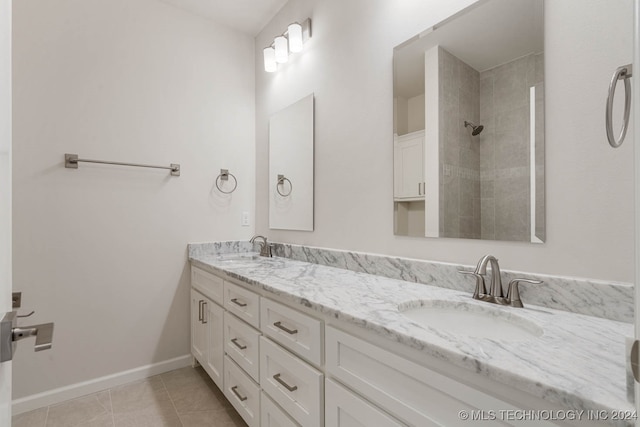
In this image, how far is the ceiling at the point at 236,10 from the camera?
220cm

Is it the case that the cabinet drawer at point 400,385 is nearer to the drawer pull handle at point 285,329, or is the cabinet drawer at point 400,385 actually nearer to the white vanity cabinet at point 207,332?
the drawer pull handle at point 285,329

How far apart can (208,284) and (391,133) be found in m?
1.43

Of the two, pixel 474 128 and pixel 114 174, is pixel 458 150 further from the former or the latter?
pixel 114 174

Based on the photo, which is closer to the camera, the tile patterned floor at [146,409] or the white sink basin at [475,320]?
the white sink basin at [475,320]

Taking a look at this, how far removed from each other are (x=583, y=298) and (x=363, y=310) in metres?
0.65

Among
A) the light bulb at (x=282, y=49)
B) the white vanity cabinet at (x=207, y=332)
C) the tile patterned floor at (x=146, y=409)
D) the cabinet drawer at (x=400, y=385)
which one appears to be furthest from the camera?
the light bulb at (x=282, y=49)

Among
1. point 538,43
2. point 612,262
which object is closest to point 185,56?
point 538,43

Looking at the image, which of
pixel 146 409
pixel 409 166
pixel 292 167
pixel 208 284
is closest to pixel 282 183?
pixel 292 167

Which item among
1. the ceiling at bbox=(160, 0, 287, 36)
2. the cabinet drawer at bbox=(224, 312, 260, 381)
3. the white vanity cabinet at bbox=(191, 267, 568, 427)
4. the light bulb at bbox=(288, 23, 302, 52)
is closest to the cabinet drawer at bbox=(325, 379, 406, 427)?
the white vanity cabinet at bbox=(191, 267, 568, 427)

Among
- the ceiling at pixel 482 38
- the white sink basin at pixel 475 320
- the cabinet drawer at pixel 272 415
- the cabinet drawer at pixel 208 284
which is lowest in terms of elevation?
the cabinet drawer at pixel 272 415

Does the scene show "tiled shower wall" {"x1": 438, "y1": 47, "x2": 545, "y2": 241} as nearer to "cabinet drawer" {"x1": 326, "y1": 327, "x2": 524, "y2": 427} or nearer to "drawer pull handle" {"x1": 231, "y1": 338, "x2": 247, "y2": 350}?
"cabinet drawer" {"x1": 326, "y1": 327, "x2": 524, "y2": 427}

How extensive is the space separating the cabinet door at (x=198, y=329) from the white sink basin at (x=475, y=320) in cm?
147

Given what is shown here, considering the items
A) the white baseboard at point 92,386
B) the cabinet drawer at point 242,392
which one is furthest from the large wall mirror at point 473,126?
the white baseboard at point 92,386

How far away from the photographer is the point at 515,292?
0.99m
